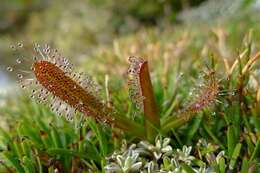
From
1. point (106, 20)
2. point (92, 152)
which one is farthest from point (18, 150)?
point (106, 20)

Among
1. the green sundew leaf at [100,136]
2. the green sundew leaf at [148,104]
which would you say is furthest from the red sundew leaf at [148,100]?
the green sundew leaf at [100,136]

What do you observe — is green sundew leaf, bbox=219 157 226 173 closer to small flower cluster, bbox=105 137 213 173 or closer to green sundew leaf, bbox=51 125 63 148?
small flower cluster, bbox=105 137 213 173

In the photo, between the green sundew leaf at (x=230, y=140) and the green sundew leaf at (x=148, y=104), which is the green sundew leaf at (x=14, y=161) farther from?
the green sundew leaf at (x=230, y=140)

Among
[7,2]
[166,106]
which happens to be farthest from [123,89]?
[7,2]

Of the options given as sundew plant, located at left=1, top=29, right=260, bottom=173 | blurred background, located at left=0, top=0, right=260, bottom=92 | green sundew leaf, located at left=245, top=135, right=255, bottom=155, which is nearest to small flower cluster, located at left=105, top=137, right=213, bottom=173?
sundew plant, located at left=1, top=29, right=260, bottom=173

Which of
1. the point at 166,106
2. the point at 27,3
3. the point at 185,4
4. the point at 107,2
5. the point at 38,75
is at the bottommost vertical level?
the point at 166,106

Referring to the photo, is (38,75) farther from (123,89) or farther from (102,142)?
(123,89)

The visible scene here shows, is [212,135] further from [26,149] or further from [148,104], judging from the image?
[26,149]

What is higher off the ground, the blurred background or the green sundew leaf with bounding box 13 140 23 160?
the blurred background

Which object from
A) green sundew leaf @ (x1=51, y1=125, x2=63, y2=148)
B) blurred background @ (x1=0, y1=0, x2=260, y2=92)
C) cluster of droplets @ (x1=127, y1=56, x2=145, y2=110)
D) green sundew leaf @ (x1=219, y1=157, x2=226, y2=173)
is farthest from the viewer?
blurred background @ (x1=0, y1=0, x2=260, y2=92)
